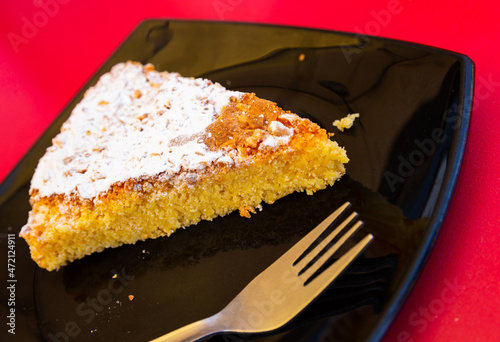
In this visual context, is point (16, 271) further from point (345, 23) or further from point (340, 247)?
point (345, 23)

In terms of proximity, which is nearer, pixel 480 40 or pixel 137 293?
pixel 137 293

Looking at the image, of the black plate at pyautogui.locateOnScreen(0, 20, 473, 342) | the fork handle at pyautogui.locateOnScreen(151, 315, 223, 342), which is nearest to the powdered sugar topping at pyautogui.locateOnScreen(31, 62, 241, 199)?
the black plate at pyautogui.locateOnScreen(0, 20, 473, 342)

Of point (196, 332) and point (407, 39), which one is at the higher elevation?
point (407, 39)

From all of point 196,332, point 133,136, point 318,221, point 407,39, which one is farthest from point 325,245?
point 407,39

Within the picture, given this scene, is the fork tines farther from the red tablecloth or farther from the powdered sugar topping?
the powdered sugar topping

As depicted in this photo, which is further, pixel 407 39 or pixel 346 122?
pixel 407 39

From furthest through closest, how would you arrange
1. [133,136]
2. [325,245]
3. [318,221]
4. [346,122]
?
[133,136] → [346,122] → [318,221] → [325,245]

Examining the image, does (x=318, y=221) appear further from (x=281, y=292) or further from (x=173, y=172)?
(x=173, y=172)

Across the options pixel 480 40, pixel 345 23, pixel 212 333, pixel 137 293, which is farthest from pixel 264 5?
pixel 212 333

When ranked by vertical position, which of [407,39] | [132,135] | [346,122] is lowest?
[132,135]
